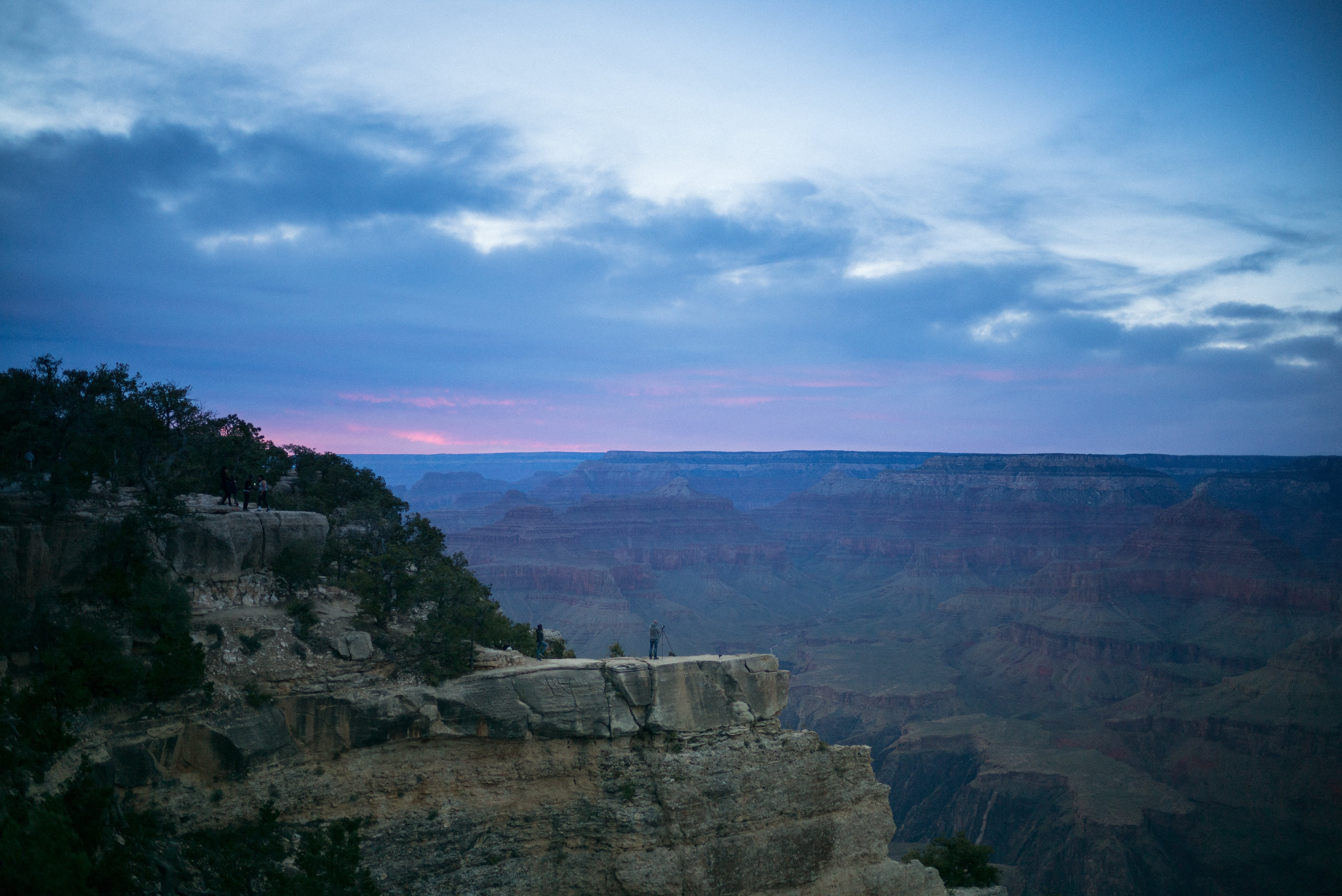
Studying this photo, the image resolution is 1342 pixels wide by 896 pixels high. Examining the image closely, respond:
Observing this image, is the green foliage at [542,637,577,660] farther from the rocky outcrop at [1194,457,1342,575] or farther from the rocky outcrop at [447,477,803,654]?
the rocky outcrop at [1194,457,1342,575]

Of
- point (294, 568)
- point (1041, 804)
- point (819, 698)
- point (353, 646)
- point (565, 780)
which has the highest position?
point (294, 568)

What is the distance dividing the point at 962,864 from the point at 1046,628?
262ft

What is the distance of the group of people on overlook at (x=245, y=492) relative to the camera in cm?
2658

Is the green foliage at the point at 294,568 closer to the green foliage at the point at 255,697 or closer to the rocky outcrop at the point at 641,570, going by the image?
the green foliage at the point at 255,697

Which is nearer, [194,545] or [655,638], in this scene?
[194,545]

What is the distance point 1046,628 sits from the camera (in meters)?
105

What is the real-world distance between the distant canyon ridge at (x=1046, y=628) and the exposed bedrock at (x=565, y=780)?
1420 inches

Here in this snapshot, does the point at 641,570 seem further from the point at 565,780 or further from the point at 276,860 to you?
the point at 276,860

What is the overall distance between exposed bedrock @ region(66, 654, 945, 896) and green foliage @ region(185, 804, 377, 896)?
69cm

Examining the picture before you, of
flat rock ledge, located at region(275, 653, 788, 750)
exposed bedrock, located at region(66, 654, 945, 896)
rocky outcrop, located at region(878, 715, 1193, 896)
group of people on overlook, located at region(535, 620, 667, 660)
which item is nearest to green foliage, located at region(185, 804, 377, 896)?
exposed bedrock, located at region(66, 654, 945, 896)

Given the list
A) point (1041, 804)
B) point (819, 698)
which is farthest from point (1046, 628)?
point (1041, 804)

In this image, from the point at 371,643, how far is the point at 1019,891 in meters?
51.2

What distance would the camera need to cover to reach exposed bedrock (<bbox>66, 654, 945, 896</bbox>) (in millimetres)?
20250

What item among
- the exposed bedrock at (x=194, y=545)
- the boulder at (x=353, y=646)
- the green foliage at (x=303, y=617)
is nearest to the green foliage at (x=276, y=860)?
the boulder at (x=353, y=646)
